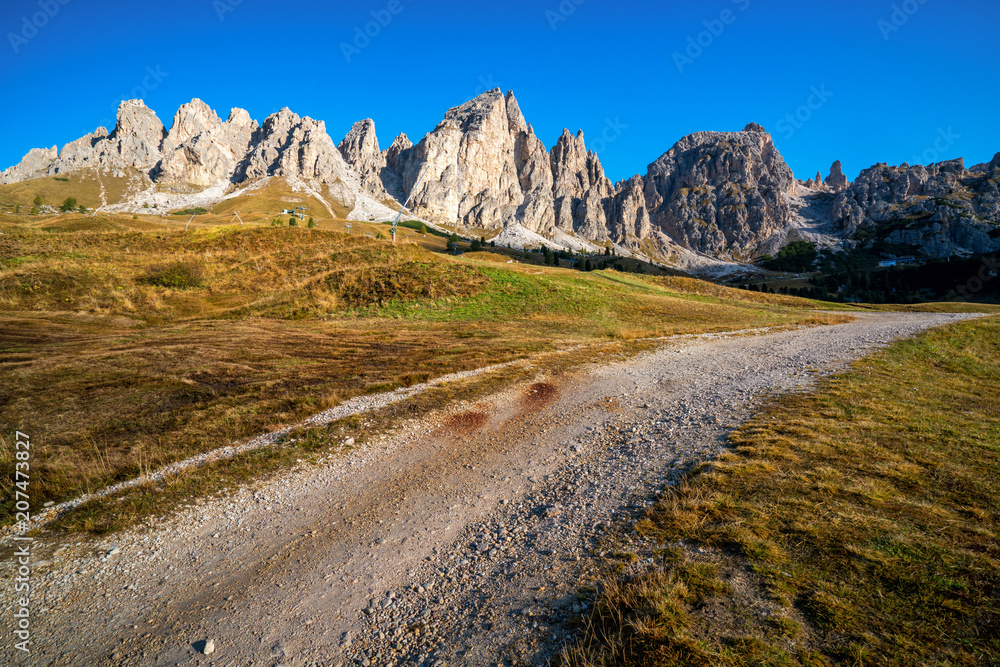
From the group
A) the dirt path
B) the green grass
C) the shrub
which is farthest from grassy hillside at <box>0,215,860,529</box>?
the green grass

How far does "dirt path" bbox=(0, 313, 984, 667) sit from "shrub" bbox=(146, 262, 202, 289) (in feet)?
121

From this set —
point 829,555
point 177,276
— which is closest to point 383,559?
point 829,555

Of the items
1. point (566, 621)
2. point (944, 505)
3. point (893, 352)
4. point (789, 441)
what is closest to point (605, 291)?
point (893, 352)

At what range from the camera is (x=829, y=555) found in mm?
5582

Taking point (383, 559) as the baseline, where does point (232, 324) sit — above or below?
below

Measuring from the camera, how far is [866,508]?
6637 millimetres

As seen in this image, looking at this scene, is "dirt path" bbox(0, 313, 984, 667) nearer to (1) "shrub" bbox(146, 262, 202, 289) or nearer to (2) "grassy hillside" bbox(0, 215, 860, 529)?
(2) "grassy hillside" bbox(0, 215, 860, 529)

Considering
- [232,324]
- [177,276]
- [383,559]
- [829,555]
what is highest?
[177,276]

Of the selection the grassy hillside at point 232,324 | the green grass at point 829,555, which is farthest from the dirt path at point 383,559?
the grassy hillside at point 232,324

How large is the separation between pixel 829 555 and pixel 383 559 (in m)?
6.54

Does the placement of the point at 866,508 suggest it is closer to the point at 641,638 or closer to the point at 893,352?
the point at 641,638

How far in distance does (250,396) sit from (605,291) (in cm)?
3659

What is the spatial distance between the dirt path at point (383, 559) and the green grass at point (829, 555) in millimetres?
957

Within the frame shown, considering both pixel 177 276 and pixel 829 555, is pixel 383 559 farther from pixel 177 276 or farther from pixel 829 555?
pixel 177 276
